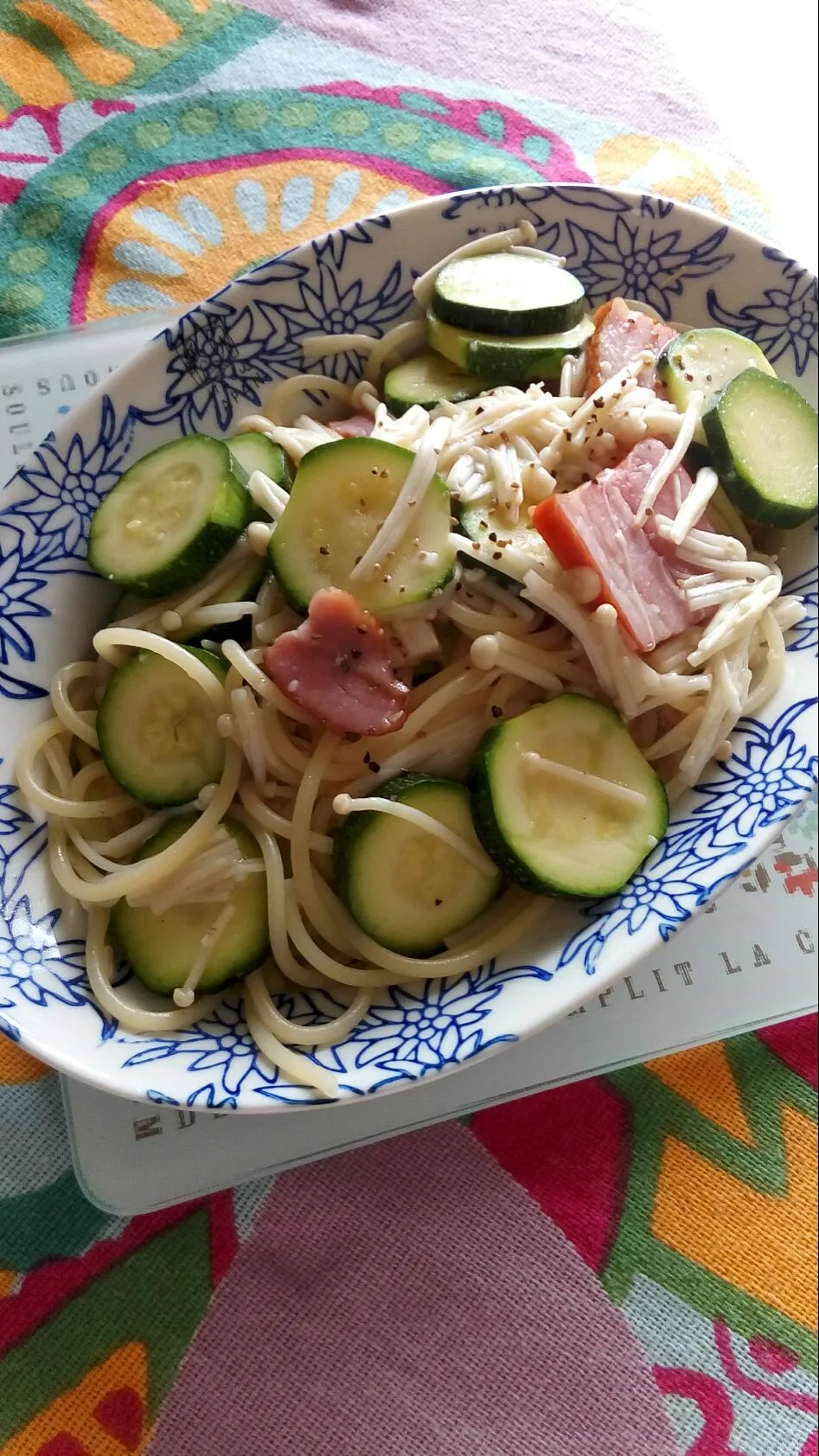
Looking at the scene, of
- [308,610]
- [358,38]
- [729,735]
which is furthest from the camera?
[358,38]

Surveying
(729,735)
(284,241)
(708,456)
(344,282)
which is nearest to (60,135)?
(284,241)

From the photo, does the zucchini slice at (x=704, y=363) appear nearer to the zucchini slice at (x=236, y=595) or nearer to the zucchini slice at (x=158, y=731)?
the zucchini slice at (x=236, y=595)

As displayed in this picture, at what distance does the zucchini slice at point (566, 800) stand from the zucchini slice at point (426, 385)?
2.24ft

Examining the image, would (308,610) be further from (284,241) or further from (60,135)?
(60,135)

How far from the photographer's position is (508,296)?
194cm

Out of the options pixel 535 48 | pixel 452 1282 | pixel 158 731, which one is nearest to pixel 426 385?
pixel 158 731

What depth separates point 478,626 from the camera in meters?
1.77

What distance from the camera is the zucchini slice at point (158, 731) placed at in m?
1.73

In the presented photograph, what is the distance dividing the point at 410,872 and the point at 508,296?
112cm

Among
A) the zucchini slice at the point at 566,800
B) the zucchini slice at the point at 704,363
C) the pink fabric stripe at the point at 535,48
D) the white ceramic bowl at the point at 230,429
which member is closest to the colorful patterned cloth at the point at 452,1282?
the white ceramic bowl at the point at 230,429

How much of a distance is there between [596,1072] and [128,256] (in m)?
2.14

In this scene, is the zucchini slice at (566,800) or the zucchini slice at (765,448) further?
the zucchini slice at (765,448)

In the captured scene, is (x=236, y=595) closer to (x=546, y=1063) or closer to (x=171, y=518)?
(x=171, y=518)

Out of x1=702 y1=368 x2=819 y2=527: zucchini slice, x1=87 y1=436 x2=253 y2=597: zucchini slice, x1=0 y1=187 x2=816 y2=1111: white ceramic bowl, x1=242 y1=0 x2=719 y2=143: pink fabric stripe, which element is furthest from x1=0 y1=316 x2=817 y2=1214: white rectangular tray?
x1=242 y1=0 x2=719 y2=143: pink fabric stripe
